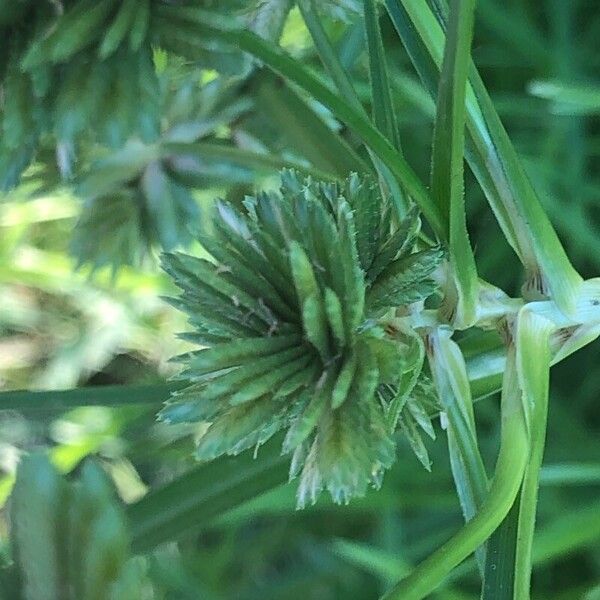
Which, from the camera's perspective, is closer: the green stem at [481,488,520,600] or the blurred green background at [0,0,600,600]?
the green stem at [481,488,520,600]

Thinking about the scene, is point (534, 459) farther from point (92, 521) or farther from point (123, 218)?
point (123, 218)

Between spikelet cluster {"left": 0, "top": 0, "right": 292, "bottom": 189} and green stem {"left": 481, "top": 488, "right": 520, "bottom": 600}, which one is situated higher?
spikelet cluster {"left": 0, "top": 0, "right": 292, "bottom": 189}

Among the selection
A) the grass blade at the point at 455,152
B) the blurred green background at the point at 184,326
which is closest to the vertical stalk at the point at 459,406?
the grass blade at the point at 455,152

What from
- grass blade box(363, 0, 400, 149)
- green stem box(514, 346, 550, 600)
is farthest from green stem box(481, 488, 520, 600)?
grass blade box(363, 0, 400, 149)

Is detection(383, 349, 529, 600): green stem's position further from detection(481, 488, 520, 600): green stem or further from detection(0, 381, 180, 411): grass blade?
detection(0, 381, 180, 411): grass blade

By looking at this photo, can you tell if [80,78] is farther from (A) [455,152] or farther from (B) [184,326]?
(B) [184,326]

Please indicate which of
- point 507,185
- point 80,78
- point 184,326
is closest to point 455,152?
point 507,185
